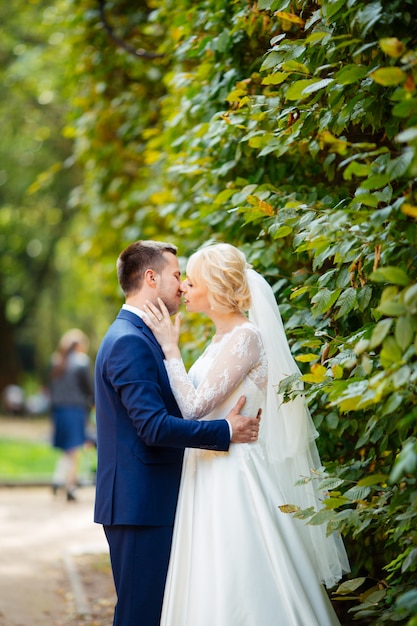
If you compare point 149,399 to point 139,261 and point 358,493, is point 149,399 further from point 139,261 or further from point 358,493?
point 358,493

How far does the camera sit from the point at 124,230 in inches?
288

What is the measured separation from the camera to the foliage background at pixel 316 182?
2.49 metres

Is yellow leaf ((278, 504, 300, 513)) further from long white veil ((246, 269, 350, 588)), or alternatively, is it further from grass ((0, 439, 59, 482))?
grass ((0, 439, 59, 482))

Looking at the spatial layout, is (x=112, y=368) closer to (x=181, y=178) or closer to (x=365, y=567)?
(x=365, y=567)

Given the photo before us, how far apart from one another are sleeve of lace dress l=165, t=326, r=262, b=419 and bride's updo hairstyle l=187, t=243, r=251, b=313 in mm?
166

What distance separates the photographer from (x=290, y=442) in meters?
3.60

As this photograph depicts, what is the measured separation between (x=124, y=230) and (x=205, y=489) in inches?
161

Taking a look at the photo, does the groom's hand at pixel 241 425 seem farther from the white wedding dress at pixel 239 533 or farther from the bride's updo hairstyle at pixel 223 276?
the bride's updo hairstyle at pixel 223 276

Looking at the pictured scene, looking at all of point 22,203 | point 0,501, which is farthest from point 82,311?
point 0,501

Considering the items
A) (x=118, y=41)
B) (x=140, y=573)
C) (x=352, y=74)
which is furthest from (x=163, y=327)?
(x=118, y=41)

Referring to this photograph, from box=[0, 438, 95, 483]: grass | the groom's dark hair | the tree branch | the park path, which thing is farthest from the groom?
box=[0, 438, 95, 483]: grass

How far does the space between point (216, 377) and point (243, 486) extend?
476mm

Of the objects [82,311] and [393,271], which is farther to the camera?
[82,311]

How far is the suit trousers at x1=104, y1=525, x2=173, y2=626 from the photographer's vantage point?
11.4 ft
